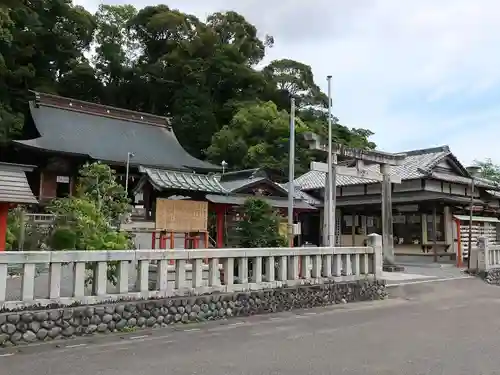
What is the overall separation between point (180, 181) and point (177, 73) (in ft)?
111

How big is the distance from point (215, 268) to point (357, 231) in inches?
739

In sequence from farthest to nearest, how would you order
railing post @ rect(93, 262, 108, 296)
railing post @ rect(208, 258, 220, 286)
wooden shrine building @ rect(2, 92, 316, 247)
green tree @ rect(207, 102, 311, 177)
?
green tree @ rect(207, 102, 311, 177) < wooden shrine building @ rect(2, 92, 316, 247) < railing post @ rect(208, 258, 220, 286) < railing post @ rect(93, 262, 108, 296)

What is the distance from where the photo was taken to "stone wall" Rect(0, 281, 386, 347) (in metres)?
6.58

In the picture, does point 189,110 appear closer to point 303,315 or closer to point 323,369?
point 303,315

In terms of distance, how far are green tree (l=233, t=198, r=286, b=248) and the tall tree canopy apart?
23546 millimetres

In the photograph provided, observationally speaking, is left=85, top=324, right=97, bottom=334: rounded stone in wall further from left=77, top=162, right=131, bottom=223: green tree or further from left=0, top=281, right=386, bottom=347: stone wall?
left=77, top=162, right=131, bottom=223: green tree

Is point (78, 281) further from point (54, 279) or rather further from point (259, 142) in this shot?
point (259, 142)

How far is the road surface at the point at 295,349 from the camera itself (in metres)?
5.51

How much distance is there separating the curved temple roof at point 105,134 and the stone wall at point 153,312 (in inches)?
710

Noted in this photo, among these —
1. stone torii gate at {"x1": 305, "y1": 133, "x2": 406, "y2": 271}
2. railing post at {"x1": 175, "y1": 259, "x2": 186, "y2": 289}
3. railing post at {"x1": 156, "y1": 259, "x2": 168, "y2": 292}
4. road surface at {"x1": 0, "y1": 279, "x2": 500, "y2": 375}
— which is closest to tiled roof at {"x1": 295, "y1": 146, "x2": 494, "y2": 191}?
stone torii gate at {"x1": 305, "y1": 133, "x2": 406, "y2": 271}

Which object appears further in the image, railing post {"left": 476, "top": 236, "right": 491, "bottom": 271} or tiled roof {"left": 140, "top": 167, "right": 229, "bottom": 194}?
railing post {"left": 476, "top": 236, "right": 491, "bottom": 271}

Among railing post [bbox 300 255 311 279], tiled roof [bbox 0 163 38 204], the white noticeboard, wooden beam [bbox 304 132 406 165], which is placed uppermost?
wooden beam [bbox 304 132 406 165]

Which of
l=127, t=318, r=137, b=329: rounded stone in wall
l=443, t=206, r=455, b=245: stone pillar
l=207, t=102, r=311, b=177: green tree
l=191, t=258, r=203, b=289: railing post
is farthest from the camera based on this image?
l=207, t=102, r=311, b=177: green tree

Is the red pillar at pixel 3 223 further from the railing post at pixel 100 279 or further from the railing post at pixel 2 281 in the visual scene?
the railing post at pixel 2 281
